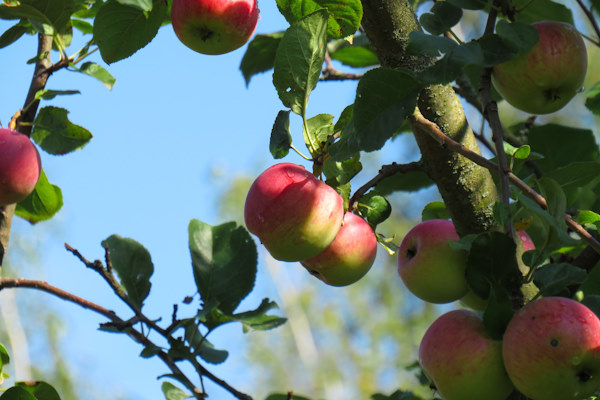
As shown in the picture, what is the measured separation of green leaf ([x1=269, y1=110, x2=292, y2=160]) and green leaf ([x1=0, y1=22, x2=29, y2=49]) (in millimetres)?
587

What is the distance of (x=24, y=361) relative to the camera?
7.27m

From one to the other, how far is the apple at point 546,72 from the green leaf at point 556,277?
27 centimetres

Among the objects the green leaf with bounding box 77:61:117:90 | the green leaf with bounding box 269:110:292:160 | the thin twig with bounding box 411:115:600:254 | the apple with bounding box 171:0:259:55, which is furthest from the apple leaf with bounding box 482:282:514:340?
the green leaf with bounding box 77:61:117:90

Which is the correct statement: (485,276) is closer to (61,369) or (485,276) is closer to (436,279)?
(436,279)

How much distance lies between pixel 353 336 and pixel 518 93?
26.4 ft

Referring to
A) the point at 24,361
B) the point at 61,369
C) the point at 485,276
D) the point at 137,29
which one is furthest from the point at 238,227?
the point at 61,369

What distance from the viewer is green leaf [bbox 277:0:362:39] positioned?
71cm

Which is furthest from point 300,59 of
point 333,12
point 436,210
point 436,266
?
point 436,210

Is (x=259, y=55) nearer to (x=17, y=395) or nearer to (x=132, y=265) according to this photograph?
(x=132, y=265)

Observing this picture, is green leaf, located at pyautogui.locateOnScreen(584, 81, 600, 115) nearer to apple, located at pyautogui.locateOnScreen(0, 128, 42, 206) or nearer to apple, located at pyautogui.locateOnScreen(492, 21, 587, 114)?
apple, located at pyautogui.locateOnScreen(492, 21, 587, 114)

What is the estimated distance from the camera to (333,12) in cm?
72

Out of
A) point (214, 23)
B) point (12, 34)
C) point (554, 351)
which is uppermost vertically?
point (12, 34)

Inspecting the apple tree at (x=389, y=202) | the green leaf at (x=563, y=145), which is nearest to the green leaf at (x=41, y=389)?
the apple tree at (x=389, y=202)

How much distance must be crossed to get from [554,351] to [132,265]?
606 mm
